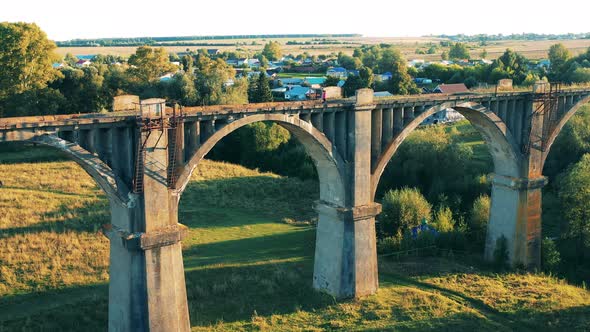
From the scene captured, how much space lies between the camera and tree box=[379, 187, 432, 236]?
1591 inches

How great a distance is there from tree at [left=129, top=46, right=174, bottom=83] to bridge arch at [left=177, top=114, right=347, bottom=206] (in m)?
58.7

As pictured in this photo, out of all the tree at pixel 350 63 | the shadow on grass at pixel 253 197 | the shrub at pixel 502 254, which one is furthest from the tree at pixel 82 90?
the tree at pixel 350 63

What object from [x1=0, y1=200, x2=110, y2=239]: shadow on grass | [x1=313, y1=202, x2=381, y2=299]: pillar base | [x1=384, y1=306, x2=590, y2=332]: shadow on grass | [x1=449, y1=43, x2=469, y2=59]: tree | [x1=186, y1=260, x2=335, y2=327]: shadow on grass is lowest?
[x1=384, y1=306, x2=590, y2=332]: shadow on grass

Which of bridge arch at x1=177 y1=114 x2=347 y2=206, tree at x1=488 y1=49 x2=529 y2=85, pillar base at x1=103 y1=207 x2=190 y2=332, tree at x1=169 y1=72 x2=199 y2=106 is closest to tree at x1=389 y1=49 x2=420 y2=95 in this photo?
tree at x1=488 y1=49 x2=529 y2=85

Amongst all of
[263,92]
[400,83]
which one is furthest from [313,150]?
[400,83]

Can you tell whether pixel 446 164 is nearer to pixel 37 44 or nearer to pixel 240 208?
pixel 240 208

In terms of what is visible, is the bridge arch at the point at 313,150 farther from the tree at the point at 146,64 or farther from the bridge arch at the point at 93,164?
the tree at the point at 146,64

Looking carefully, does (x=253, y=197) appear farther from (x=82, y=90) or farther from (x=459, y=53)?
(x=459, y=53)

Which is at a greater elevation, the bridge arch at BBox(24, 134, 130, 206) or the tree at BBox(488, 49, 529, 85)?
the tree at BBox(488, 49, 529, 85)

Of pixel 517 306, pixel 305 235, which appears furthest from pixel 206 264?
pixel 517 306

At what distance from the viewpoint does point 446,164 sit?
5275 centimetres

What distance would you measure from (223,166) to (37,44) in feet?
77.2

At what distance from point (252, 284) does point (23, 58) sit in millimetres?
44319

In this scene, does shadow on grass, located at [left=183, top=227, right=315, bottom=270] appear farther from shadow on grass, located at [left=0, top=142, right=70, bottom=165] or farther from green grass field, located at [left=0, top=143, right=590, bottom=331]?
shadow on grass, located at [left=0, top=142, right=70, bottom=165]
